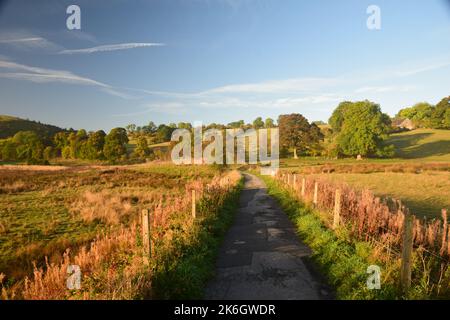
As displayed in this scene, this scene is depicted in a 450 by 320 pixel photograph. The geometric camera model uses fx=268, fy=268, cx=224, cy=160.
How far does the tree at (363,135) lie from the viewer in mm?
61938

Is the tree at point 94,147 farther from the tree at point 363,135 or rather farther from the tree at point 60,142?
the tree at point 363,135

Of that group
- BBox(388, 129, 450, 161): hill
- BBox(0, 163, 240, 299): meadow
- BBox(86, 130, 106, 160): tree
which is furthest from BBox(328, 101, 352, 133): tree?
BBox(0, 163, 240, 299): meadow

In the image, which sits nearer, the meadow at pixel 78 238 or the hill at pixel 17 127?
Answer: the meadow at pixel 78 238

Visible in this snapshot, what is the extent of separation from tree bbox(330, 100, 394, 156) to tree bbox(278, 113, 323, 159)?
943cm

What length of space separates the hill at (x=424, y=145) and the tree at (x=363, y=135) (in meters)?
8.22

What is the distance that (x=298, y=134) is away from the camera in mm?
75250

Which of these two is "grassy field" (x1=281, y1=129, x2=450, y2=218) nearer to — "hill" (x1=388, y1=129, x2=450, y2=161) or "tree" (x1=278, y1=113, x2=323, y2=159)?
"hill" (x1=388, y1=129, x2=450, y2=161)

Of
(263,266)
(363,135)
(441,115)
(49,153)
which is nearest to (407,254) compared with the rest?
(263,266)

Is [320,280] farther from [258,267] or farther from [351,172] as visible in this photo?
[351,172]

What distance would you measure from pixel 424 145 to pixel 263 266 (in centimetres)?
8671

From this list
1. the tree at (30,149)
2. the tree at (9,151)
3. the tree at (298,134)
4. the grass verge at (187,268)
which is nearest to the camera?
the grass verge at (187,268)

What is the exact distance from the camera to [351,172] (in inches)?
1628

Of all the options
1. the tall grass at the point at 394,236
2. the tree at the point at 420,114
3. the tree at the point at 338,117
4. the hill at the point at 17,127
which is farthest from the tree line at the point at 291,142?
the tall grass at the point at 394,236
